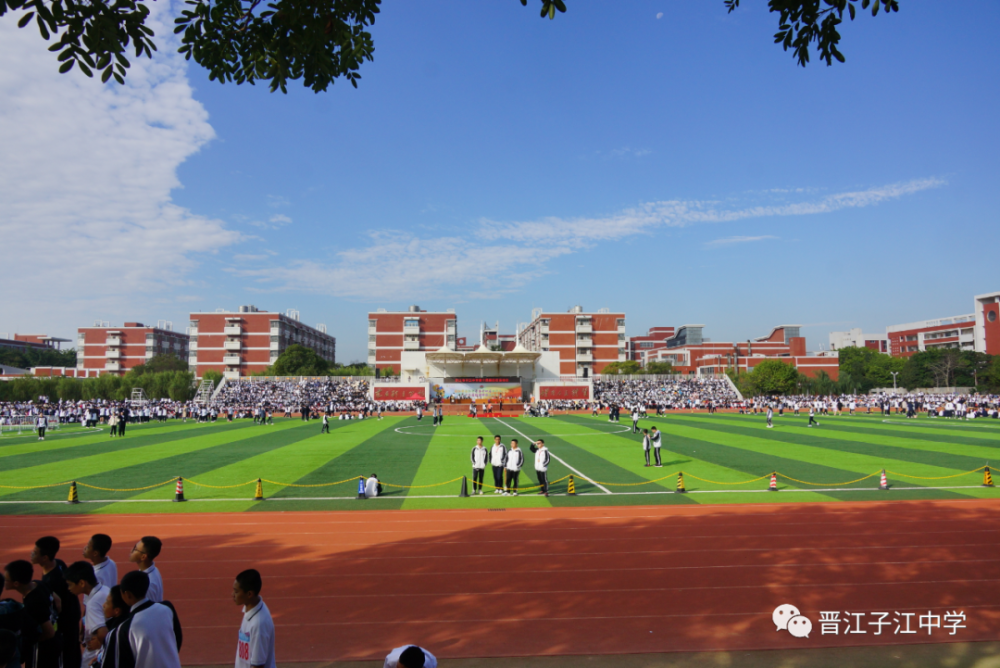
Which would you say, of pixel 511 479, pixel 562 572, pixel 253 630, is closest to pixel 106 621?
pixel 253 630

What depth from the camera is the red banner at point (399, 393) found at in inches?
2419

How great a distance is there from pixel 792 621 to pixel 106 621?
759 centimetres

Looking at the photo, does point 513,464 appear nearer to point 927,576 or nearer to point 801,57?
point 927,576

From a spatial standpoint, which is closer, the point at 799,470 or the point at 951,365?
the point at 799,470

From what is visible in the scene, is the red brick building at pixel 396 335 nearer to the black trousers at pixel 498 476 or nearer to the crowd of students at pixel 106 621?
the black trousers at pixel 498 476

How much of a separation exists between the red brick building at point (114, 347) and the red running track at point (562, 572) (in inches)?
4132

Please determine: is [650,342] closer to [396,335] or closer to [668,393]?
[396,335]

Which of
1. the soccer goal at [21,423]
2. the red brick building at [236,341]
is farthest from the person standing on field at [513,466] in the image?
the red brick building at [236,341]

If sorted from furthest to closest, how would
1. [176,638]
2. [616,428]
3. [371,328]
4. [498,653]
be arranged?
[371,328] → [616,428] → [498,653] → [176,638]

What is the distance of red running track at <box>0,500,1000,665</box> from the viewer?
675cm

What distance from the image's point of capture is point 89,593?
15.3ft

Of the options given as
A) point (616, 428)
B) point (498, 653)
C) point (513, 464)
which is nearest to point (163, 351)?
point (616, 428)

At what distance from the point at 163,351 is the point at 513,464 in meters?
113

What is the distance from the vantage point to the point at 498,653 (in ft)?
20.8
